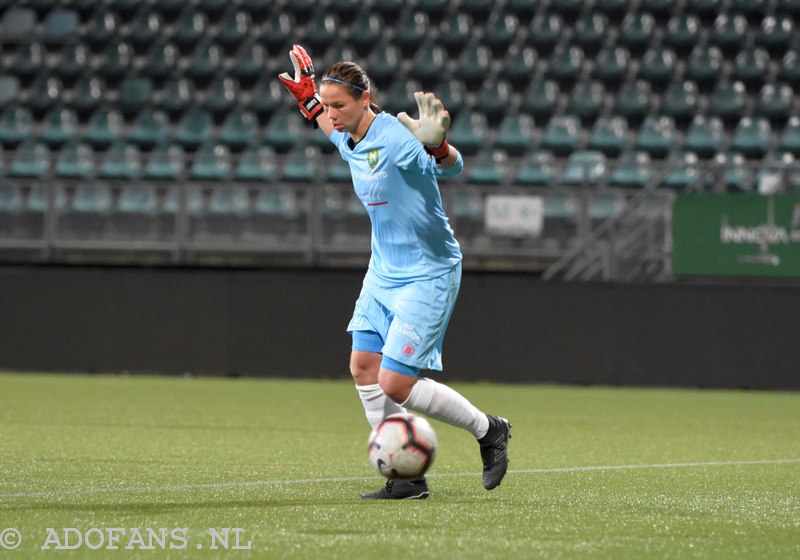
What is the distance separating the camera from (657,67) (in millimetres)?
20047

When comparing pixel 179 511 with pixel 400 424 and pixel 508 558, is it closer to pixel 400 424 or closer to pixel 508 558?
pixel 400 424

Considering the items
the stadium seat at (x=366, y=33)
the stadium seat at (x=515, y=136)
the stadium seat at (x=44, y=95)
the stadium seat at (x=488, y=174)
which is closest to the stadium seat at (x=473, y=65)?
the stadium seat at (x=515, y=136)

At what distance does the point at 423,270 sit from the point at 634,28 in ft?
51.0

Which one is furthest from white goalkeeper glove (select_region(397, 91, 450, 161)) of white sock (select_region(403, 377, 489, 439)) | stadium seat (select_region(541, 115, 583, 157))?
stadium seat (select_region(541, 115, 583, 157))

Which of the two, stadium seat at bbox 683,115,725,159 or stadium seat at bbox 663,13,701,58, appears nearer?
stadium seat at bbox 683,115,725,159

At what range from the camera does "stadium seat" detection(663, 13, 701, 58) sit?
800 inches

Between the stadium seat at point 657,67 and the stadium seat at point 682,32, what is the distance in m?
0.31

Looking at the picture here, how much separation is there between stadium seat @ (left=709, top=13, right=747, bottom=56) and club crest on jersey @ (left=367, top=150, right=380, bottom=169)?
15662mm

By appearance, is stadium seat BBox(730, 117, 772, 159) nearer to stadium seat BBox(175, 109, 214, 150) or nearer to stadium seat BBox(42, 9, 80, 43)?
stadium seat BBox(175, 109, 214, 150)

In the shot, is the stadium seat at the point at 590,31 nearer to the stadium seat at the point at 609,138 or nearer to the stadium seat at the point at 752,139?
the stadium seat at the point at 609,138

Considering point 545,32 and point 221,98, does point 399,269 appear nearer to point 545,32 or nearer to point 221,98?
point 221,98

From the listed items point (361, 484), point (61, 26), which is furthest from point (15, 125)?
point (361, 484)

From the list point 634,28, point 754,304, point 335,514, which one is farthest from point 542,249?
point 335,514

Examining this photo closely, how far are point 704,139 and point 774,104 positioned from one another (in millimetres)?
1361
